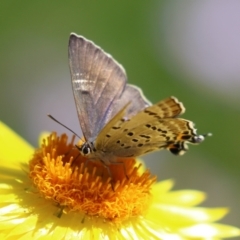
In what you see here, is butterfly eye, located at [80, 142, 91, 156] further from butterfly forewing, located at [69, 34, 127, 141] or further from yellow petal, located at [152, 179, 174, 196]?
yellow petal, located at [152, 179, 174, 196]

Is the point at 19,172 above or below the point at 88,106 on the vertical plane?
below

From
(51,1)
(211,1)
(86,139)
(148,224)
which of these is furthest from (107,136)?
(211,1)

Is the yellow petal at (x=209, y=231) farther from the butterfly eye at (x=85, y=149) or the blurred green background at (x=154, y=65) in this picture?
the blurred green background at (x=154, y=65)

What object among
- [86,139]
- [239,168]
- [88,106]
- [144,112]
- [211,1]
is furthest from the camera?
[211,1]

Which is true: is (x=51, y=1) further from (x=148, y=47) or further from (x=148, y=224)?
(x=148, y=224)

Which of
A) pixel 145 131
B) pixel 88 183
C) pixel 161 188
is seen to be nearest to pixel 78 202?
pixel 88 183

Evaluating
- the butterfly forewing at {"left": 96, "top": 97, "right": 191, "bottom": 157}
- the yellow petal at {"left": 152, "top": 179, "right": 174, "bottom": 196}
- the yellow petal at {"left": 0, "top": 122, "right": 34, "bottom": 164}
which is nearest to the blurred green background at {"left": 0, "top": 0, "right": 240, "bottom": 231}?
the yellow petal at {"left": 152, "top": 179, "right": 174, "bottom": 196}

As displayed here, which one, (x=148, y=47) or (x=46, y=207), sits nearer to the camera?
(x=46, y=207)
